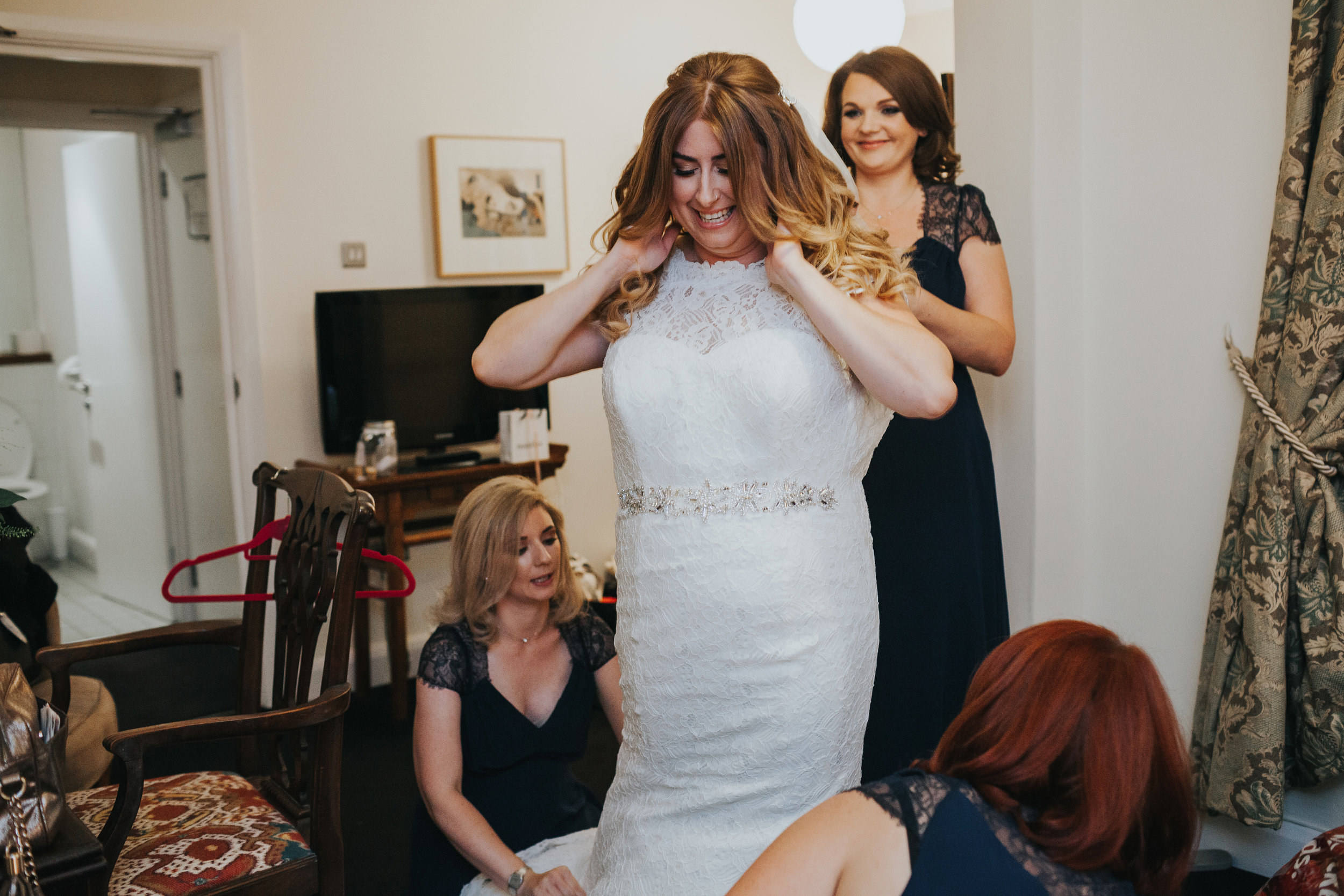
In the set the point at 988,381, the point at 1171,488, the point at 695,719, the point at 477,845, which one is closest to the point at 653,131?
the point at 695,719

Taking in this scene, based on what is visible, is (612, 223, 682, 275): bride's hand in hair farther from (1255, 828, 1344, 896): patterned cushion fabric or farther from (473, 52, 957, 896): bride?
(1255, 828, 1344, 896): patterned cushion fabric

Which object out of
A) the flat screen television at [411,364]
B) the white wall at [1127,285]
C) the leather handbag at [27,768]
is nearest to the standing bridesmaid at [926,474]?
the white wall at [1127,285]

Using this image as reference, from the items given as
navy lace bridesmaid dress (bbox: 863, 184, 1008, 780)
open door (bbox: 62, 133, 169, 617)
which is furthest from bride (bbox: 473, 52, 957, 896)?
open door (bbox: 62, 133, 169, 617)

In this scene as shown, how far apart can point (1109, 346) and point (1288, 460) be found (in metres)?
0.51

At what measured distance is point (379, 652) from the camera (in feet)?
14.5

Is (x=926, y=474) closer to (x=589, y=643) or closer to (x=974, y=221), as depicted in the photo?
(x=974, y=221)

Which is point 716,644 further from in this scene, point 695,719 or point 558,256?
point 558,256

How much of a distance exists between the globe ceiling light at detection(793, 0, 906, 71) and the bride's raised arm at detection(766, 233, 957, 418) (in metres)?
2.59

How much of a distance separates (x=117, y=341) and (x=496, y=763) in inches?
140

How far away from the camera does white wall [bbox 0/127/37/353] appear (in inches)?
172

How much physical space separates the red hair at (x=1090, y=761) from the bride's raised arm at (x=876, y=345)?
0.54 m

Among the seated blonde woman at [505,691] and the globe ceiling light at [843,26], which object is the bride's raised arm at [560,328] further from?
the globe ceiling light at [843,26]

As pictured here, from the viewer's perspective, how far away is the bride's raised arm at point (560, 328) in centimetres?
166

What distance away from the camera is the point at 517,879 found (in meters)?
1.88
